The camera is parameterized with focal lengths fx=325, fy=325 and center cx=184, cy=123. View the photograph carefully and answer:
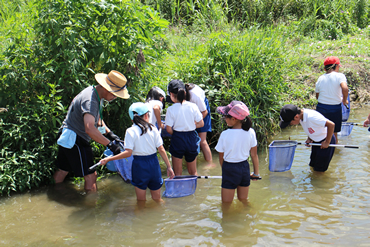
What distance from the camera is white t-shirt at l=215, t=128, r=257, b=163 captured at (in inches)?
150

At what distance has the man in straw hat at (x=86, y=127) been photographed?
4.12 m

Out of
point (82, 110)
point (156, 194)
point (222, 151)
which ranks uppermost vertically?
point (82, 110)

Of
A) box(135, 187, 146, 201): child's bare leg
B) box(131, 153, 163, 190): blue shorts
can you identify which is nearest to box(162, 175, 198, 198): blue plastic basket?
box(131, 153, 163, 190): blue shorts

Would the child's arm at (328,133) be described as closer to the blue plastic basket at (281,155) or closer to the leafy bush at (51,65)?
the blue plastic basket at (281,155)

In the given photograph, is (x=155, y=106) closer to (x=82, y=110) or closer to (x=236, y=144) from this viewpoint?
(x=82, y=110)

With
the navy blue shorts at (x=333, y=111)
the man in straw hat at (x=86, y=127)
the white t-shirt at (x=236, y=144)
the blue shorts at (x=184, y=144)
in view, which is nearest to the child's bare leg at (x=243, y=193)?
the white t-shirt at (x=236, y=144)

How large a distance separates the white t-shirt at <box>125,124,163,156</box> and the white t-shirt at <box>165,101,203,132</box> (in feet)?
2.57

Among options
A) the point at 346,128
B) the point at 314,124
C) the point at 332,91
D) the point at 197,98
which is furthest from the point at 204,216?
the point at 346,128

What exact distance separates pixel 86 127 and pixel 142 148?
2.58 ft

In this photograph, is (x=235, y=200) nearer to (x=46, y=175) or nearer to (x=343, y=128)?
(x=46, y=175)

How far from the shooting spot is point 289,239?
3.57 m

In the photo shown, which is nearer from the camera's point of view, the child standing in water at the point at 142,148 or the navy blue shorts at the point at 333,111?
the child standing in water at the point at 142,148

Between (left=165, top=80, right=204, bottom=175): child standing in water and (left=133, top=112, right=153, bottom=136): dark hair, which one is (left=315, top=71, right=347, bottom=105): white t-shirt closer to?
(left=165, top=80, right=204, bottom=175): child standing in water

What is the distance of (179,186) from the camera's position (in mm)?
4266
